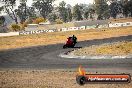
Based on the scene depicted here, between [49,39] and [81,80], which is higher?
[81,80]

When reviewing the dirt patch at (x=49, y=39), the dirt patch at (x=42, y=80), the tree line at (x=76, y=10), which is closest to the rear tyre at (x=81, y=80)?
the dirt patch at (x=42, y=80)

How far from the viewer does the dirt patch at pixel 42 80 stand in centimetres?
1139

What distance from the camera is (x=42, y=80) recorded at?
12820 millimetres

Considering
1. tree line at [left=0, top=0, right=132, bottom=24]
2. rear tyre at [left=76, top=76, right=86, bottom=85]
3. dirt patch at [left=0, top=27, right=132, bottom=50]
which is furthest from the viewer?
tree line at [left=0, top=0, right=132, bottom=24]

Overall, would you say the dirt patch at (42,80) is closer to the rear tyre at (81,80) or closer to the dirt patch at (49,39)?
the rear tyre at (81,80)

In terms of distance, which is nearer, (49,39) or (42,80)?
(42,80)

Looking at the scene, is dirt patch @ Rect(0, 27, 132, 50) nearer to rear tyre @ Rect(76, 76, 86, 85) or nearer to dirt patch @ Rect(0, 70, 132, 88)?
dirt patch @ Rect(0, 70, 132, 88)

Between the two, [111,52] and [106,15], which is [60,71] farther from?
[106,15]

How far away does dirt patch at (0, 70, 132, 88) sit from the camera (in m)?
11.4

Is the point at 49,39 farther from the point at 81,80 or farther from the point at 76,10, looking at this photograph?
the point at 76,10

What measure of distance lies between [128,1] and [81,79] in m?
110

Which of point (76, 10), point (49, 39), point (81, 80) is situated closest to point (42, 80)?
point (81, 80)

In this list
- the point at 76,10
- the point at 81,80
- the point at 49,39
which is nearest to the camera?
the point at 81,80

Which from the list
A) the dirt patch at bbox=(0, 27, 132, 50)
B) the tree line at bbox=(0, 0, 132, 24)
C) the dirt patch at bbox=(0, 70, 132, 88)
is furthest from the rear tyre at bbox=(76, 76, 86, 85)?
the tree line at bbox=(0, 0, 132, 24)
